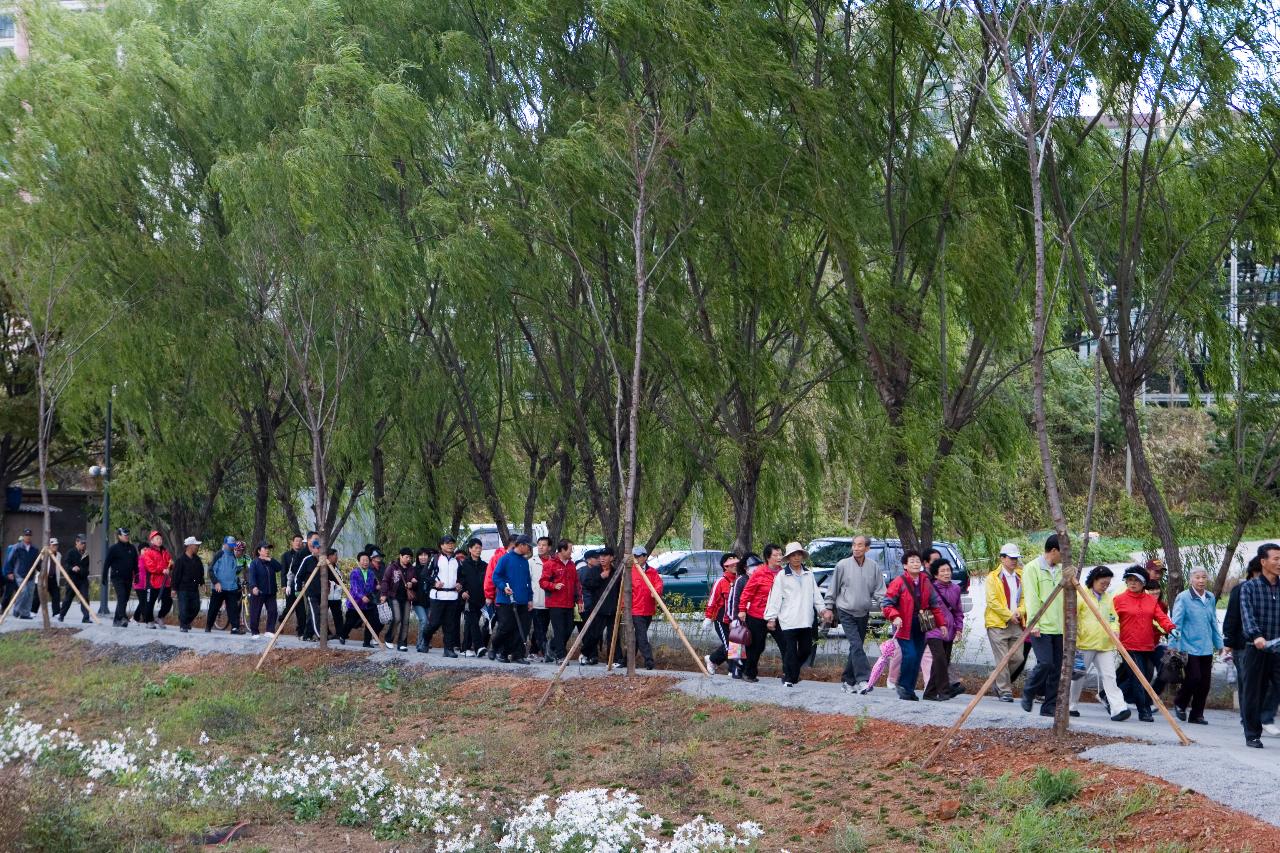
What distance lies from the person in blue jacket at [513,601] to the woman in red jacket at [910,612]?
5.77 m

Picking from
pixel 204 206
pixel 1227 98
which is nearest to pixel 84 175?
pixel 204 206

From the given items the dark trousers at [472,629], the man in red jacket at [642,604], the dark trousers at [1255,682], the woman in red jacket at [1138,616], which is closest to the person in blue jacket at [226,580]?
the dark trousers at [472,629]

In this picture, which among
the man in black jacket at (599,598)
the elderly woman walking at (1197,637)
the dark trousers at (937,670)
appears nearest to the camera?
the elderly woman walking at (1197,637)

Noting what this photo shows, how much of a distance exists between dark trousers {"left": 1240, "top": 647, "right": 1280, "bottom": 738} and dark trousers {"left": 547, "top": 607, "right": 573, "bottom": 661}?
8.89m

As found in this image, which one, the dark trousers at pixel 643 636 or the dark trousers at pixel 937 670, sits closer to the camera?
the dark trousers at pixel 937 670

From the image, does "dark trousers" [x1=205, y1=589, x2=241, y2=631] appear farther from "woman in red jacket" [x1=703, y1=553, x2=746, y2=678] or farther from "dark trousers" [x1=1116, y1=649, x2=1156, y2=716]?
"dark trousers" [x1=1116, y1=649, x2=1156, y2=716]

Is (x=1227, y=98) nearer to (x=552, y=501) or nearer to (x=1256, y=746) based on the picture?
(x=1256, y=746)

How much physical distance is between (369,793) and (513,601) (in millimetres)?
7074

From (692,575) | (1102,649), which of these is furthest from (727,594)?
(692,575)

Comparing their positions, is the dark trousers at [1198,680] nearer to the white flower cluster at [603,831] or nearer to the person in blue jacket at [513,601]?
the white flower cluster at [603,831]

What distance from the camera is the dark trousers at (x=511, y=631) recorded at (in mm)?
18328

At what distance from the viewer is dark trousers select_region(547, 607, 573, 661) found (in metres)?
18.0

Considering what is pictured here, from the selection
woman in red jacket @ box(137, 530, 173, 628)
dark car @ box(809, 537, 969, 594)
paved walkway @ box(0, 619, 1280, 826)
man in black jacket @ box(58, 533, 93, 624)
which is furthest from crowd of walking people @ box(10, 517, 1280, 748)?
dark car @ box(809, 537, 969, 594)

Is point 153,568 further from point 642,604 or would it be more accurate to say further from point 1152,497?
point 1152,497
